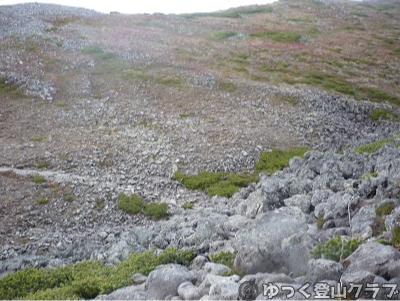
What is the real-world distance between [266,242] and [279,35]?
2683 inches

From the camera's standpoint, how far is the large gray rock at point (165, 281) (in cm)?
1017

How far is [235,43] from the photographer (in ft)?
220

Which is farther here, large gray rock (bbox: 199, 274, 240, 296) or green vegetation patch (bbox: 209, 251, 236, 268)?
green vegetation patch (bbox: 209, 251, 236, 268)

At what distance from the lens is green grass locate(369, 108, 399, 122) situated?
40.0 metres

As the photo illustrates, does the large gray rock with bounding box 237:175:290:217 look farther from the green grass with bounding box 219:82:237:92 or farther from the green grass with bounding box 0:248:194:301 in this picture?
the green grass with bounding box 219:82:237:92

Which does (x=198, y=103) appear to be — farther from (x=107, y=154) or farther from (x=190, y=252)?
(x=190, y=252)

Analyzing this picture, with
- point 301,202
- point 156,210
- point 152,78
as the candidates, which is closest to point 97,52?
point 152,78

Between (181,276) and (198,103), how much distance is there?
30.4 meters

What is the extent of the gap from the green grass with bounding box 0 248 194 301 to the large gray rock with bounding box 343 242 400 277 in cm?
650

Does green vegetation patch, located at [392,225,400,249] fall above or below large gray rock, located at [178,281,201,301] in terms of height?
above

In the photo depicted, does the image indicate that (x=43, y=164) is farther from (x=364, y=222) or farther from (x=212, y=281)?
(x=364, y=222)

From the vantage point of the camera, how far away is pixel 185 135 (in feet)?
107

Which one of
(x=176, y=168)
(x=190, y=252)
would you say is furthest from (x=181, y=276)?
(x=176, y=168)

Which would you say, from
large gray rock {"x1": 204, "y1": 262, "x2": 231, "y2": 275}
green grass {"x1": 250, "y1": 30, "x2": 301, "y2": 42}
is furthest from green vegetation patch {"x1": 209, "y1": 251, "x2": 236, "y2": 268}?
green grass {"x1": 250, "y1": 30, "x2": 301, "y2": 42}
